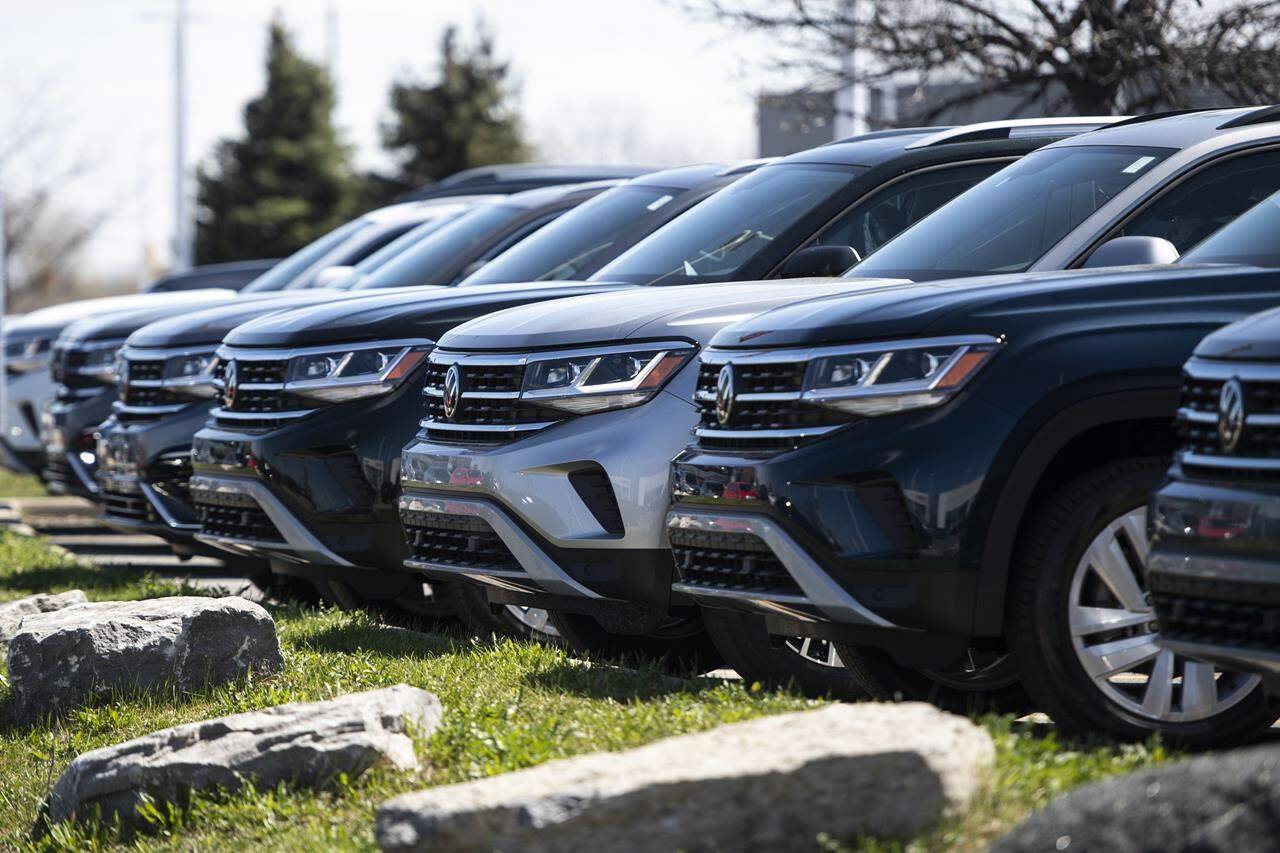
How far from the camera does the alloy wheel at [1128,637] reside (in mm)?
4672

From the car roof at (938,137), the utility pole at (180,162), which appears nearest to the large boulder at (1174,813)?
the car roof at (938,137)

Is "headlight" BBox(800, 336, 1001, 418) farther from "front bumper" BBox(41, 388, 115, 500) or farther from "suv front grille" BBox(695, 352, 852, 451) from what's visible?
"front bumper" BBox(41, 388, 115, 500)

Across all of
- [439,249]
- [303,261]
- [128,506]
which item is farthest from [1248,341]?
[303,261]

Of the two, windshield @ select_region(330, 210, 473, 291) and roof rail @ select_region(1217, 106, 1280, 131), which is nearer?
roof rail @ select_region(1217, 106, 1280, 131)

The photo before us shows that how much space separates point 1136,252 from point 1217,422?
126cm

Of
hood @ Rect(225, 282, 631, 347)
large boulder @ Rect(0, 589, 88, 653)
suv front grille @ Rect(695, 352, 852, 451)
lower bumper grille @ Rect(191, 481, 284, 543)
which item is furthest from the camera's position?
large boulder @ Rect(0, 589, 88, 653)

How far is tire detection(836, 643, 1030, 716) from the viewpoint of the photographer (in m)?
5.34

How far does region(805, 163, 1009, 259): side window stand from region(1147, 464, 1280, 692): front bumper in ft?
10.7

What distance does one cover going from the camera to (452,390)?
21.8 feet

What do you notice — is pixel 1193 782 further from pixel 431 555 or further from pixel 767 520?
pixel 431 555

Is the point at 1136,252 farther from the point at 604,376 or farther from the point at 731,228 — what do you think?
the point at 731,228

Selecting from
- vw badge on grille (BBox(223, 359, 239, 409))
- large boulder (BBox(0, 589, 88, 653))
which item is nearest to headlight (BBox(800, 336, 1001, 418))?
vw badge on grille (BBox(223, 359, 239, 409))

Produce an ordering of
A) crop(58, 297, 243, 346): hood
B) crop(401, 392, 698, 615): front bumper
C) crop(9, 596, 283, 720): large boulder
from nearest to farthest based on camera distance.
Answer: crop(401, 392, 698, 615): front bumper < crop(9, 596, 283, 720): large boulder < crop(58, 297, 243, 346): hood

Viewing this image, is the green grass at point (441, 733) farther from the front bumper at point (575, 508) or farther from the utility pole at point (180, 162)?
the utility pole at point (180, 162)
